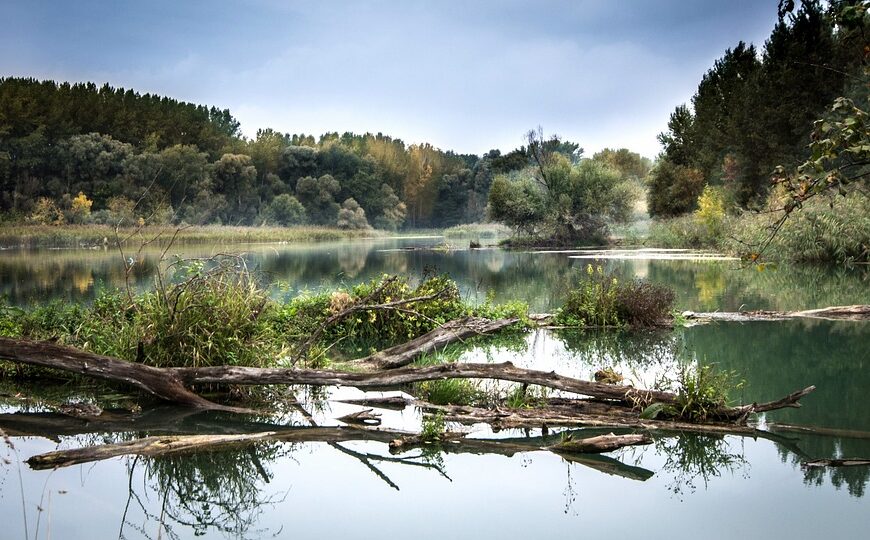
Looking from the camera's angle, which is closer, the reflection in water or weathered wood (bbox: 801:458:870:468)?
weathered wood (bbox: 801:458:870:468)

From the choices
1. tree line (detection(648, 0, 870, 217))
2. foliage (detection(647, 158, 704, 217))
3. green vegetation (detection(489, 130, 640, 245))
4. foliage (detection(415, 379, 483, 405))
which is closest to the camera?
foliage (detection(415, 379, 483, 405))

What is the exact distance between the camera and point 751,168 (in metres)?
39.4

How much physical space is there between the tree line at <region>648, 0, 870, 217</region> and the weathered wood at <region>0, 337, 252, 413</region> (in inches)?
1042

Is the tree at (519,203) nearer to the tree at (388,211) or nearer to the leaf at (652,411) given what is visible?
the leaf at (652,411)

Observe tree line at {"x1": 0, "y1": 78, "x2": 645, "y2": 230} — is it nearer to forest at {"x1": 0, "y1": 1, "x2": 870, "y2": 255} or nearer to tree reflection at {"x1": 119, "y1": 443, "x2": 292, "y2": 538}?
forest at {"x1": 0, "y1": 1, "x2": 870, "y2": 255}

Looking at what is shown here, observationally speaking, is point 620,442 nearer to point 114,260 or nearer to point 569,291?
point 569,291

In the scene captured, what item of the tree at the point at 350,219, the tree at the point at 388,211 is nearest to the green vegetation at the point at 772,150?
the tree at the point at 350,219

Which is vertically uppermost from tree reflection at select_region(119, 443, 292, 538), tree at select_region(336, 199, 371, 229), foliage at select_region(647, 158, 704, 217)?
foliage at select_region(647, 158, 704, 217)

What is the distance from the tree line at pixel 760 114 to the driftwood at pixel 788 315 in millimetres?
16613

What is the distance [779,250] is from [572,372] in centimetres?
1976

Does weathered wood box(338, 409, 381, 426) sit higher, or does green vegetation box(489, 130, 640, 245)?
green vegetation box(489, 130, 640, 245)

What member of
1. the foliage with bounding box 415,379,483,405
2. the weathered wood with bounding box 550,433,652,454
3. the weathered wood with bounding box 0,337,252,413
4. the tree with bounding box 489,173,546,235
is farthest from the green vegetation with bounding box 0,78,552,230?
the weathered wood with bounding box 550,433,652,454

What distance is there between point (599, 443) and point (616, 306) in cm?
737

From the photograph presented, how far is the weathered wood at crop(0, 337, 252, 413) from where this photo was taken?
6.73 meters
